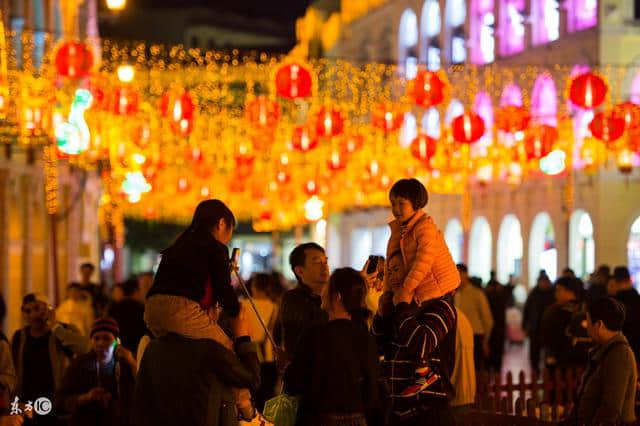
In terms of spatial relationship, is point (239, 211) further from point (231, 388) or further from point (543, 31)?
point (231, 388)

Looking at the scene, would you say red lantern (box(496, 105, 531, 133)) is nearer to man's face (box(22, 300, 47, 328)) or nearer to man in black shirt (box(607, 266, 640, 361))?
man in black shirt (box(607, 266, 640, 361))

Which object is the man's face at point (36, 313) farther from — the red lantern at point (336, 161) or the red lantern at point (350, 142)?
the red lantern at point (336, 161)

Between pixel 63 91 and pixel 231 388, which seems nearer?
pixel 231 388

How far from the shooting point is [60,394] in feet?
30.8

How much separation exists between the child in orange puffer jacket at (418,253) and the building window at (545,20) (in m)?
36.7

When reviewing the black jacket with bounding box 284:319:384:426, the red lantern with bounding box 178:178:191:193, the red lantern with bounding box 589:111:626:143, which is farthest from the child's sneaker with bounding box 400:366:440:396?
the red lantern with bounding box 178:178:191:193

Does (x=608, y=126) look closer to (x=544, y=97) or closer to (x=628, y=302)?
(x=628, y=302)

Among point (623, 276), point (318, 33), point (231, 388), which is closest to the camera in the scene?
point (231, 388)

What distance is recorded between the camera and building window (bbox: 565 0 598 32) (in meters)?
40.6

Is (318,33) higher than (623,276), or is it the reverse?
(318,33)

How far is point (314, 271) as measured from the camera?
29.4 ft

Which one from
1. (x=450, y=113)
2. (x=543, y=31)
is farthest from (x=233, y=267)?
(x=450, y=113)

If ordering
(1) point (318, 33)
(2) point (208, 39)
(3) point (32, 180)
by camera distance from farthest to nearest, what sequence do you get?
(2) point (208, 39)
(1) point (318, 33)
(3) point (32, 180)

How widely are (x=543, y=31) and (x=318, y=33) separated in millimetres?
34973
